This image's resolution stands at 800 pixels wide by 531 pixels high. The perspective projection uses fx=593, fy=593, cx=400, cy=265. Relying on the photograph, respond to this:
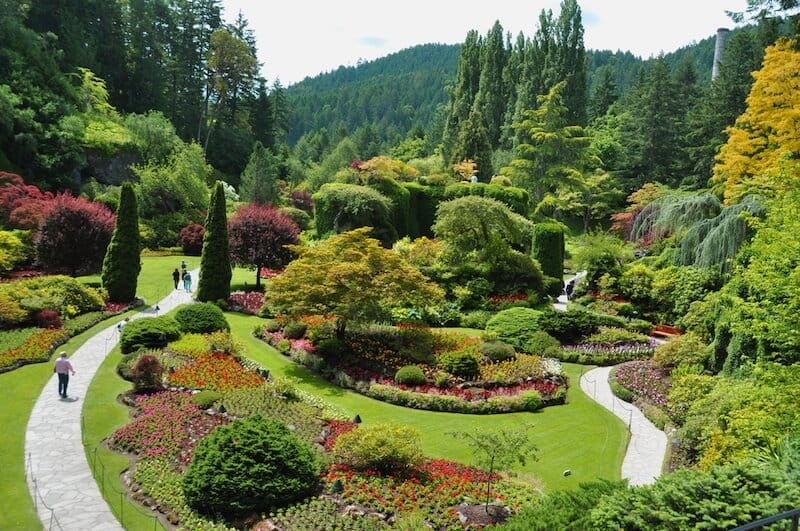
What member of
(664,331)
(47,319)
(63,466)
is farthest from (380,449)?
(664,331)

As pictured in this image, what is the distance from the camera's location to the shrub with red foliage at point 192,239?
39.4 meters

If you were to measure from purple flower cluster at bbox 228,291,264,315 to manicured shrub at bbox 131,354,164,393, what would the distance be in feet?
33.7

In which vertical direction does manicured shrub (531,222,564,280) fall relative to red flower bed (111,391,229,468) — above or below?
above

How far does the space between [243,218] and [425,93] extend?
154854 mm

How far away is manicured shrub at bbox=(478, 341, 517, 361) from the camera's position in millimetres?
21125

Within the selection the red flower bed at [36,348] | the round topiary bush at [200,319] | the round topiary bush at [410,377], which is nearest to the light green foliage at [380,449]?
the round topiary bush at [410,377]

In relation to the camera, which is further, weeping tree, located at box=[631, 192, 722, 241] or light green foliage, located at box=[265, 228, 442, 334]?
weeping tree, located at box=[631, 192, 722, 241]

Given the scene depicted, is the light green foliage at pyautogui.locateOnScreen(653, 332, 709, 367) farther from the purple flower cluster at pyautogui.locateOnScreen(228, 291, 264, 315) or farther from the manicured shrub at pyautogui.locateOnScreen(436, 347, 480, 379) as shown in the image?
the purple flower cluster at pyautogui.locateOnScreen(228, 291, 264, 315)

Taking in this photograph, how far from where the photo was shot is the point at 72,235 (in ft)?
96.6

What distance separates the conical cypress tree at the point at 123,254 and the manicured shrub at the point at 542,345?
1770 cm

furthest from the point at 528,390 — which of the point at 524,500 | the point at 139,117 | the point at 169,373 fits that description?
the point at 139,117

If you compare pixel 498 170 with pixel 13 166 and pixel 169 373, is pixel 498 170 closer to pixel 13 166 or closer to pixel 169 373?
pixel 13 166

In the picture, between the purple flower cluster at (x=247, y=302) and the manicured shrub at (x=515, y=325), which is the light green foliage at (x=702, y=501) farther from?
the purple flower cluster at (x=247, y=302)

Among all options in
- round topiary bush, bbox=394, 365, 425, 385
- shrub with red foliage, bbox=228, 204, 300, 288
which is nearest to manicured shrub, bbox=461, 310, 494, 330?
round topiary bush, bbox=394, 365, 425, 385
